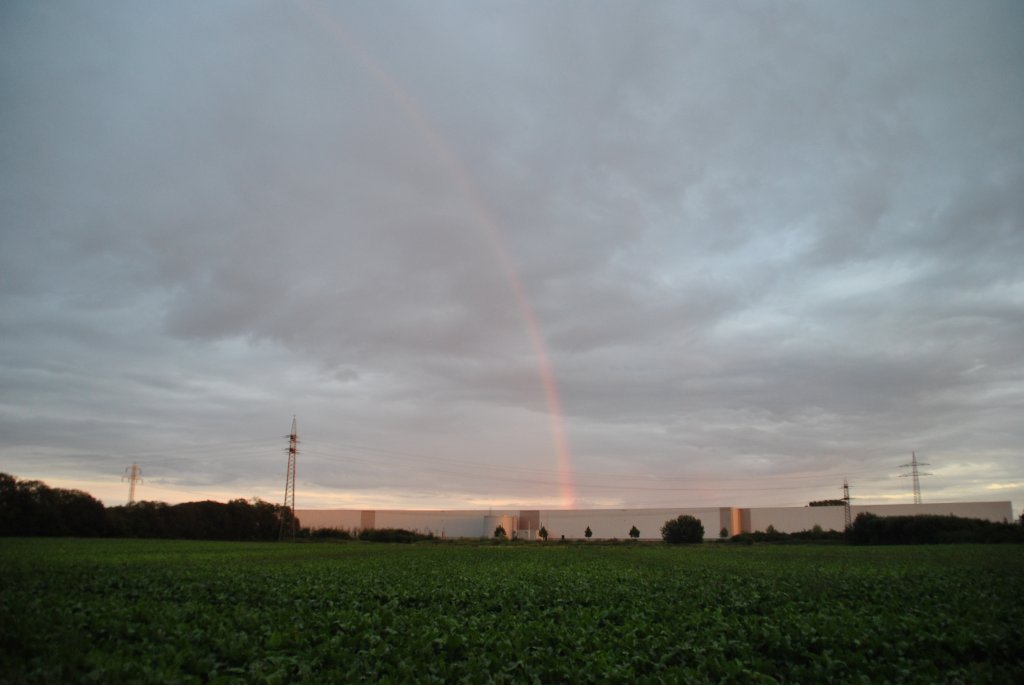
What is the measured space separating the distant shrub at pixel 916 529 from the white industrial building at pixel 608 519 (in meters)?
8.64

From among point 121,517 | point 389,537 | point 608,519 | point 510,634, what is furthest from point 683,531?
point 510,634

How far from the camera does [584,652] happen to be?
11.6m

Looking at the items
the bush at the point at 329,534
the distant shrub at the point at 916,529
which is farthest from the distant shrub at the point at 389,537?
the distant shrub at the point at 916,529

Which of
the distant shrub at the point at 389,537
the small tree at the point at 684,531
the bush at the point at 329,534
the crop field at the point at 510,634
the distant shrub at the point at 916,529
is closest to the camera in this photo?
the crop field at the point at 510,634

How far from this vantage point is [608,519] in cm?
9975

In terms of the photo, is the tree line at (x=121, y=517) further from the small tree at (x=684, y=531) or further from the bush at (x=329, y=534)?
the small tree at (x=684, y=531)

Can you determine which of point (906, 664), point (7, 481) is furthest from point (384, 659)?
point (7, 481)

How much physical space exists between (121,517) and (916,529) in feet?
282

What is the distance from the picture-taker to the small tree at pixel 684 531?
262 feet

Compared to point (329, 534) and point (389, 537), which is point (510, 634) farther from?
point (329, 534)

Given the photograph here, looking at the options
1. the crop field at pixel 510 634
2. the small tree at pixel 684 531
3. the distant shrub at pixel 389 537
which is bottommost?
the distant shrub at pixel 389 537

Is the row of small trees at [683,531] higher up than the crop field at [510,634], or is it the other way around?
the crop field at [510,634]

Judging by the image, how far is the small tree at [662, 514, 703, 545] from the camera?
80000 mm

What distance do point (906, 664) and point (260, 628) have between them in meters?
11.4
